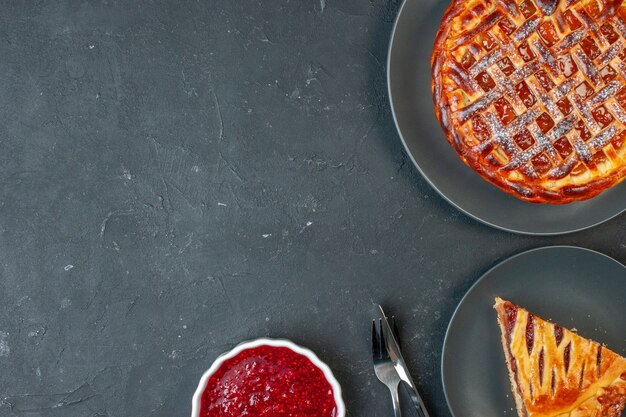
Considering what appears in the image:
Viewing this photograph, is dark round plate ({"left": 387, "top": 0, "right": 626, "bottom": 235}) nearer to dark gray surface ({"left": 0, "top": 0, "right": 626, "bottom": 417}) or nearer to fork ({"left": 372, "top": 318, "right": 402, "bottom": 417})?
dark gray surface ({"left": 0, "top": 0, "right": 626, "bottom": 417})

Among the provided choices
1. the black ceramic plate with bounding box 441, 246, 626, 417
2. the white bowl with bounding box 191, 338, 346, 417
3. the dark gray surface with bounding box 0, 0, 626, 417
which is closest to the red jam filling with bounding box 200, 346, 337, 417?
the white bowl with bounding box 191, 338, 346, 417

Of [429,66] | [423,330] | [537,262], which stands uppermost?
[429,66]

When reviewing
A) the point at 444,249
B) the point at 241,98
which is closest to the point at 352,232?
the point at 444,249

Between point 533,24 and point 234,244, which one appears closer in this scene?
point 533,24

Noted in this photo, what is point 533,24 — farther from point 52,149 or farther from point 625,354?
point 52,149

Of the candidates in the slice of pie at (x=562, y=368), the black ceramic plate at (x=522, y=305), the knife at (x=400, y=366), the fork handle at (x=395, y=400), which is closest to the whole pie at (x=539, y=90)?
the black ceramic plate at (x=522, y=305)

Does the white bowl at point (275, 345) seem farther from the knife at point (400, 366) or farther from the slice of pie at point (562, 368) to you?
the slice of pie at point (562, 368)

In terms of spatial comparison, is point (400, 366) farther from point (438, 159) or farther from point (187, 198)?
point (187, 198)
